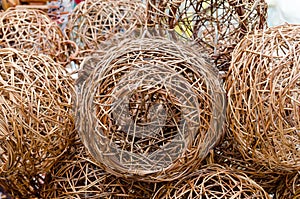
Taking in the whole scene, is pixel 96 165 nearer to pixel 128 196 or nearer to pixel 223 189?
pixel 128 196

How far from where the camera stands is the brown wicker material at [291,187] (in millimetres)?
662

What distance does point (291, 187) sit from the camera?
67 centimetres

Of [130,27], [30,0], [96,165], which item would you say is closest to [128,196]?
[96,165]

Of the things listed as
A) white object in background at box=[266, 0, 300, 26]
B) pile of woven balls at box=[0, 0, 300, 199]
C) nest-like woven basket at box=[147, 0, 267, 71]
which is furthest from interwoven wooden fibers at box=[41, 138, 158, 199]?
white object in background at box=[266, 0, 300, 26]

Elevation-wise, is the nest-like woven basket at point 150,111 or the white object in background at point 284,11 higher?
the nest-like woven basket at point 150,111

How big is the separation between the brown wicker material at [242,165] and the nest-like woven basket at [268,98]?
0.04 meters

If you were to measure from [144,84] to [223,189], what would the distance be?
0.55 ft

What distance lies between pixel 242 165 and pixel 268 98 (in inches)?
5.1

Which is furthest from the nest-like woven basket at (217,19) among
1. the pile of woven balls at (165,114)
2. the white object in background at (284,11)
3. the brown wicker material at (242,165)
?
the white object in background at (284,11)

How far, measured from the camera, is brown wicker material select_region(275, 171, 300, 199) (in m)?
0.66

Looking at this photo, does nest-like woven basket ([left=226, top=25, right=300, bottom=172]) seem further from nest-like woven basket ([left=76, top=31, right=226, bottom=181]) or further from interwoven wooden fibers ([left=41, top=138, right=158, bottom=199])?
interwoven wooden fibers ([left=41, top=138, right=158, bottom=199])

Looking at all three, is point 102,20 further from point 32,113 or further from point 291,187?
point 291,187

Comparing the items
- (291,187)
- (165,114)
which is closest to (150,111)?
(165,114)

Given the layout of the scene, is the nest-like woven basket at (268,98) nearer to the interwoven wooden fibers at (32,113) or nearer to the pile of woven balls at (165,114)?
the pile of woven balls at (165,114)
